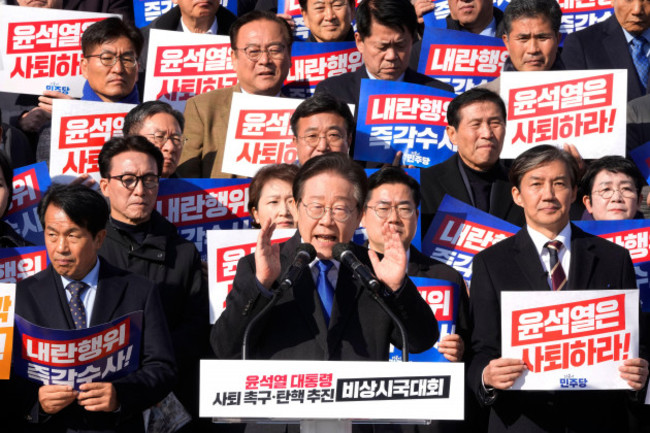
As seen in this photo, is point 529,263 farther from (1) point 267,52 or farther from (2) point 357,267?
(1) point 267,52

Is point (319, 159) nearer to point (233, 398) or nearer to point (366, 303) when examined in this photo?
point (366, 303)

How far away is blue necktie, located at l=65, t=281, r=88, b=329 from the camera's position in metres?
5.30

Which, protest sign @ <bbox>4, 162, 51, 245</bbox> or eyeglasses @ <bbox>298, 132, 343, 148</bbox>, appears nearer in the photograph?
protest sign @ <bbox>4, 162, 51, 245</bbox>

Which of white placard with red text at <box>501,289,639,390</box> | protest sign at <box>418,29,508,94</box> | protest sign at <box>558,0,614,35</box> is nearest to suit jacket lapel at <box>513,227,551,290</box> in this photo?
white placard with red text at <box>501,289,639,390</box>

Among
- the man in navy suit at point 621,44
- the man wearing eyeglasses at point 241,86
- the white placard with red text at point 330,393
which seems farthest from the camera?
the man in navy suit at point 621,44

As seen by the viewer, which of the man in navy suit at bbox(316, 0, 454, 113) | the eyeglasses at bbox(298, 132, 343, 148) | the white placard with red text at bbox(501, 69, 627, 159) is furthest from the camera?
the man in navy suit at bbox(316, 0, 454, 113)

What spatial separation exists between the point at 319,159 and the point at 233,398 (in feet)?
4.89

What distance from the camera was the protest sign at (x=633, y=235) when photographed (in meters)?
Answer: 6.51

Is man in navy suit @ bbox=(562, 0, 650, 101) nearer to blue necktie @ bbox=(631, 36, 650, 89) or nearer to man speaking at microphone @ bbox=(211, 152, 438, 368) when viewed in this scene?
blue necktie @ bbox=(631, 36, 650, 89)

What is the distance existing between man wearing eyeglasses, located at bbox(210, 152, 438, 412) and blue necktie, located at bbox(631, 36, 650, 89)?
14.5ft

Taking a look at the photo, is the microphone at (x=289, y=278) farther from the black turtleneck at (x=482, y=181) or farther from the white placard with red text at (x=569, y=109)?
the white placard with red text at (x=569, y=109)

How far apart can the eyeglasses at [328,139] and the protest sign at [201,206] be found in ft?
1.55

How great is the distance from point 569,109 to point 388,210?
179 cm

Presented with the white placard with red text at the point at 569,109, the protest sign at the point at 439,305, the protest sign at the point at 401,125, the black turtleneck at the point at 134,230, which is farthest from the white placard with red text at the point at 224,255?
the white placard with red text at the point at 569,109
